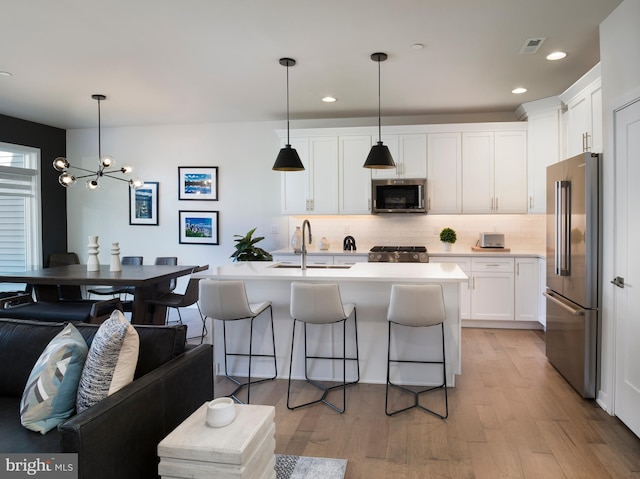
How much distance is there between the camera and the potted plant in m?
6.00

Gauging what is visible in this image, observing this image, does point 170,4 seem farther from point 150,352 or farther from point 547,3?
point 547,3

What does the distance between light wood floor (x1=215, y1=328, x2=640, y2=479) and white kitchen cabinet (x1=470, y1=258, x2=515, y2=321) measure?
1.65 meters

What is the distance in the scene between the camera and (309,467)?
252cm

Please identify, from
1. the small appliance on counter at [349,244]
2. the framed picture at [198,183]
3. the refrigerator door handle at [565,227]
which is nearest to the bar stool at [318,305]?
the refrigerator door handle at [565,227]

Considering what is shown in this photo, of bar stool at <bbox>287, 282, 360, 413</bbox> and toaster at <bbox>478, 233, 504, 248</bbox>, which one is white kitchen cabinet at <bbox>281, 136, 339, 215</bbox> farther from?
bar stool at <bbox>287, 282, 360, 413</bbox>

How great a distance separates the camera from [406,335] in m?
3.73

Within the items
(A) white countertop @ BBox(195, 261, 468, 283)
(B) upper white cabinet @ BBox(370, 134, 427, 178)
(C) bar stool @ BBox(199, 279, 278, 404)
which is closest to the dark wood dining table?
(A) white countertop @ BBox(195, 261, 468, 283)

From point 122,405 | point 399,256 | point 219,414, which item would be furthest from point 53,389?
point 399,256

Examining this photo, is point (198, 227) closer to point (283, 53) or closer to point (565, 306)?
point (283, 53)

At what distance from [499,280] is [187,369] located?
4.34 meters

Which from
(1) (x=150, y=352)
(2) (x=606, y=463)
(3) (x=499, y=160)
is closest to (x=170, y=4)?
(1) (x=150, y=352)

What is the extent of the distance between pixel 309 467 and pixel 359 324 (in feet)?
4.73

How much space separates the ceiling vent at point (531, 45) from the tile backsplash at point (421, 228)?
8.72ft

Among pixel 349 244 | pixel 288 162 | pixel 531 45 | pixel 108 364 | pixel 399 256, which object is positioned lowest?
pixel 108 364
